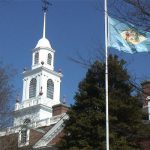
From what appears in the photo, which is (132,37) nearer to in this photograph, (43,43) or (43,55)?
(43,55)

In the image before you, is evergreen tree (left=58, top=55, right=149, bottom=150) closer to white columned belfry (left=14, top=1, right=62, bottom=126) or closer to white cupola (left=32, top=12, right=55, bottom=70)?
white columned belfry (left=14, top=1, right=62, bottom=126)

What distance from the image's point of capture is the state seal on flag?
69.3ft

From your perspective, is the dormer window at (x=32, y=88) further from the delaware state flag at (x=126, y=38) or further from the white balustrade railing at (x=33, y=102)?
the delaware state flag at (x=126, y=38)

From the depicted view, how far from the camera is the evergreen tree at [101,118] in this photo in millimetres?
30594

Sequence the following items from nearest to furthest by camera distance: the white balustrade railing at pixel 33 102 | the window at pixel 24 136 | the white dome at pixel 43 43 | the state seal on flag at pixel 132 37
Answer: the state seal on flag at pixel 132 37 → the window at pixel 24 136 → the white balustrade railing at pixel 33 102 → the white dome at pixel 43 43

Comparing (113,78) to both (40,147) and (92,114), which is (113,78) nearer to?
(92,114)

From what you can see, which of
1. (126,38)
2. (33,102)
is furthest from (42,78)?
(126,38)

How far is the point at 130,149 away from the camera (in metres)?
30.2

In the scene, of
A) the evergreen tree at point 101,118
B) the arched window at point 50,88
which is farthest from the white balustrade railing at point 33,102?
the evergreen tree at point 101,118

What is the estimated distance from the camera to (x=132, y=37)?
72.6 feet

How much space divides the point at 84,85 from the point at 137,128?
3831 mm

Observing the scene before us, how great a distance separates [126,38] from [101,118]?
9.06 metres

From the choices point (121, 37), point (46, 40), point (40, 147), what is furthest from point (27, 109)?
point (121, 37)

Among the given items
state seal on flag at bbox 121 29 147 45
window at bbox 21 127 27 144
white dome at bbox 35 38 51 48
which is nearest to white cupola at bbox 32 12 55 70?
white dome at bbox 35 38 51 48
